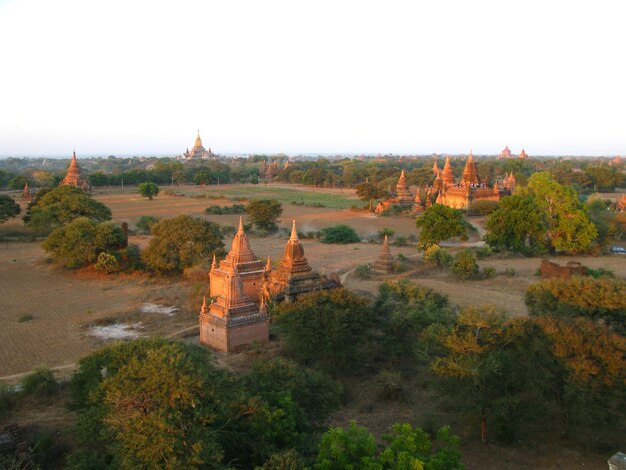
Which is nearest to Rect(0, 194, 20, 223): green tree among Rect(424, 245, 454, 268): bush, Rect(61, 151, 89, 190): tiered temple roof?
Rect(61, 151, 89, 190): tiered temple roof

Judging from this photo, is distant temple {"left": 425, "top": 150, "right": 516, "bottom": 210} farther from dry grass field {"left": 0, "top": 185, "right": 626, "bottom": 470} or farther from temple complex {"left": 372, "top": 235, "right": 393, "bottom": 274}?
temple complex {"left": 372, "top": 235, "right": 393, "bottom": 274}

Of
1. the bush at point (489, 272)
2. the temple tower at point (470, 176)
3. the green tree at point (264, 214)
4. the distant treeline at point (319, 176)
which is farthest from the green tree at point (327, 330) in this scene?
the distant treeline at point (319, 176)

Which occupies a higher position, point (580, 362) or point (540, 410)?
point (580, 362)

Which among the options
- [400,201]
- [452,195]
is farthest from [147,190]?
[452,195]

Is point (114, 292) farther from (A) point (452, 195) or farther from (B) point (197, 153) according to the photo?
(B) point (197, 153)

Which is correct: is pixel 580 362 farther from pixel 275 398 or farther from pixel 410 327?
pixel 275 398

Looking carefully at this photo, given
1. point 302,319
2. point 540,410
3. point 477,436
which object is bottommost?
point 477,436

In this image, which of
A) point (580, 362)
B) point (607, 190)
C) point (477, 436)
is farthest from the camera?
point (607, 190)

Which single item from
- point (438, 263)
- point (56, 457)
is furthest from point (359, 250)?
point (56, 457)
